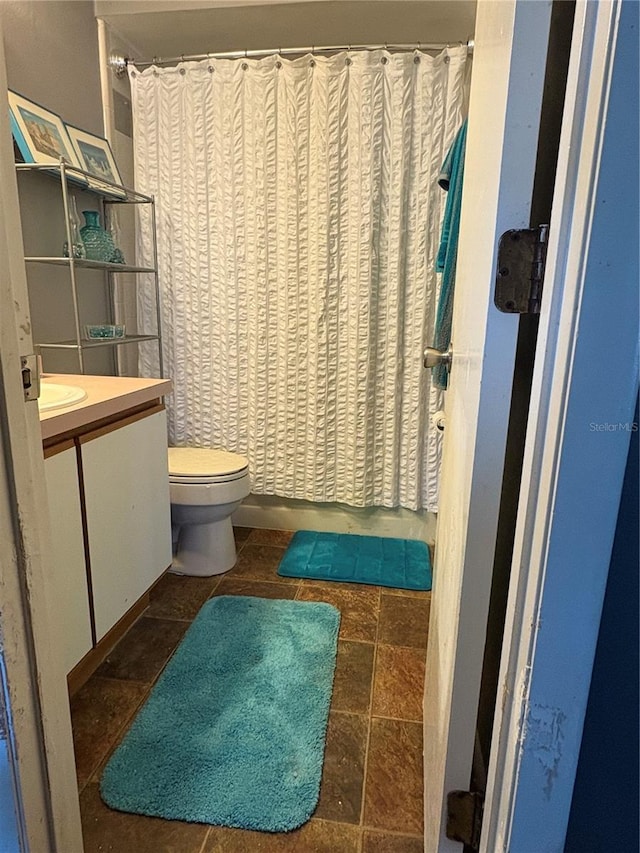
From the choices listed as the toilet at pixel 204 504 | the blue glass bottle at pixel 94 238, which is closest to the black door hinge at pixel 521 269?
the toilet at pixel 204 504

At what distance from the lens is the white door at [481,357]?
0.58m

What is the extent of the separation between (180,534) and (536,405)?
73.7 inches

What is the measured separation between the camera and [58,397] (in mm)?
1309

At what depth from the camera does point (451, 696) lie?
2.48ft

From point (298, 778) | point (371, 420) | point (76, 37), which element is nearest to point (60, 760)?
point (298, 778)

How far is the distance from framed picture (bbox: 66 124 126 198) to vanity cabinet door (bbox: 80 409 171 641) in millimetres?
986

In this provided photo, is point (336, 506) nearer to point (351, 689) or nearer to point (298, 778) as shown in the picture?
point (351, 689)

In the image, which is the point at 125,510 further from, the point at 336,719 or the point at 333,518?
the point at 333,518

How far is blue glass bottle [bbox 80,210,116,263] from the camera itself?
1.92 metres

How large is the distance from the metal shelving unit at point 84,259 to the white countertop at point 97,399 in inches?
8.7

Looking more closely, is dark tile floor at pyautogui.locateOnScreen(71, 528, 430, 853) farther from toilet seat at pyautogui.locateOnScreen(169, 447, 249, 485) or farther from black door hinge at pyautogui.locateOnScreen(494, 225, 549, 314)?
black door hinge at pyautogui.locateOnScreen(494, 225, 549, 314)

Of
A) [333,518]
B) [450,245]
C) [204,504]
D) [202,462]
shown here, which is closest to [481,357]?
[450,245]

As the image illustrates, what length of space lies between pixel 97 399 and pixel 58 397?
9 centimetres

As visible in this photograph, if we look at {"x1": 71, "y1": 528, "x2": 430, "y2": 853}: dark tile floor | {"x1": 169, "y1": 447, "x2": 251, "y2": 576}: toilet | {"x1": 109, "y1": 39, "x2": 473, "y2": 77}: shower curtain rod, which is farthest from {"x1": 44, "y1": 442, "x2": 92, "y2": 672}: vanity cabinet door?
{"x1": 109, "y1": 39, "x2": 473, "y2": 77}: shower curtain rod
